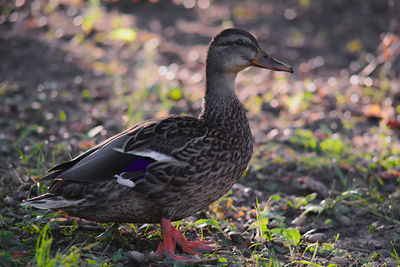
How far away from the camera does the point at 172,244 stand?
10.4ft

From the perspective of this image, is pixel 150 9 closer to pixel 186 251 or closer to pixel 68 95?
pixel 68 95

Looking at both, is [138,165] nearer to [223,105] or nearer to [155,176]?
[155,176]

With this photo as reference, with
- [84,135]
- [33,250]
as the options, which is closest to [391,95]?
[84,135]

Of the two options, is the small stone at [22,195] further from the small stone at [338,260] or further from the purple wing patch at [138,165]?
the small stone at [338,260]

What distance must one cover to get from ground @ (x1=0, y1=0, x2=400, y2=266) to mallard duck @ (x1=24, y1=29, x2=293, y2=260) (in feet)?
0.71

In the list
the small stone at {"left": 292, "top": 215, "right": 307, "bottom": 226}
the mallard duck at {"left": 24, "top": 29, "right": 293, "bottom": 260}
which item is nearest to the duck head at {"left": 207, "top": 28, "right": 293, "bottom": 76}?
the mallard duck at {"left": 24, "top": 29, "right": 293, "bottom": 260}

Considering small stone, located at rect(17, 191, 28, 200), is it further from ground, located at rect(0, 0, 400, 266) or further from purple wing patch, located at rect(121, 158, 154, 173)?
purple wing patch, located at rect(121, 158, 154, 173)

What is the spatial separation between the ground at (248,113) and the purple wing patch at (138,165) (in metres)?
0.47

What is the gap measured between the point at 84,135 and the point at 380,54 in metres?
4.00

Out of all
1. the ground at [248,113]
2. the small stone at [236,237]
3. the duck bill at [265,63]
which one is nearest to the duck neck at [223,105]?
the duck bill at [265,63]

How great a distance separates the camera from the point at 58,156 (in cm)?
455

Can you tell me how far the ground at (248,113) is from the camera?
3.42m

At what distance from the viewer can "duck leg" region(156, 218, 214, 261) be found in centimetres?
313

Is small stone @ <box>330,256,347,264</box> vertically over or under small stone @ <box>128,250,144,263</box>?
under
